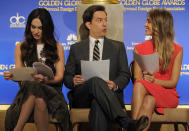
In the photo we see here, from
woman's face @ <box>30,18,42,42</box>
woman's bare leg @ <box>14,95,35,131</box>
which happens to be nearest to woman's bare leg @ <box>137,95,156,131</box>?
woman's bare leg @ <box>14,95,35,131</box>

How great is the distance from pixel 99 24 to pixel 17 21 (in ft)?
6.26

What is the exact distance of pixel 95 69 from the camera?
3.50 m

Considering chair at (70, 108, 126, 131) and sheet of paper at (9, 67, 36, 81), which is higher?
sheet of paper at (9, 67, 36, 81)

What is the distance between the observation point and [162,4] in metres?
5.43

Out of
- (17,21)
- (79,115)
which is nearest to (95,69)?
(79,115)

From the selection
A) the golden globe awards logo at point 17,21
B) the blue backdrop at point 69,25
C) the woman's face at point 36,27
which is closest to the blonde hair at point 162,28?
the woman's face at point 36,27

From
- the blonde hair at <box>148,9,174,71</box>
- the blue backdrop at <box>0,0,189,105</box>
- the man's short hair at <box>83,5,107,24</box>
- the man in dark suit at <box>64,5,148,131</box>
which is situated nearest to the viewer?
the man in dark suit at <box>64,5,148,131</box>

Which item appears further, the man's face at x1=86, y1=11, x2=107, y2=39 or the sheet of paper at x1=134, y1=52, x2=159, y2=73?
the man's face at x1=86, y1=11, x2=107, y2=39

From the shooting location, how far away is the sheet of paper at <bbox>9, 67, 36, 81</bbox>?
3.54 meters

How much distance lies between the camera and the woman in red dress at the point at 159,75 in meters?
3.48

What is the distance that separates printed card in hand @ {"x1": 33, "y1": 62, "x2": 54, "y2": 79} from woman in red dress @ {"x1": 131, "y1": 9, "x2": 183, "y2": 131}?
0.82 metres

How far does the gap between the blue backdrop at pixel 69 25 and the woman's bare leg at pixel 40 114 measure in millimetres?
1932

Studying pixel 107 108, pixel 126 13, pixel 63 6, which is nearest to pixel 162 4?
pixel 126 13

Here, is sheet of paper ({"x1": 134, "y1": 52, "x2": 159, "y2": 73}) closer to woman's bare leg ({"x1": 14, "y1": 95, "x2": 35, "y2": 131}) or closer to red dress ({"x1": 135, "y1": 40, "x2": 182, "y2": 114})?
red dress ({"x1": 135, "y1": 40, "x2": 182, "y2": 114})
